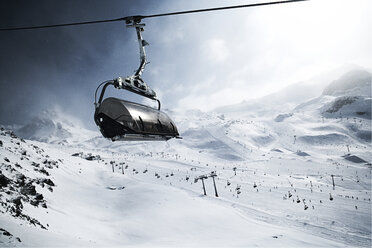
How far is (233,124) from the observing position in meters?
179

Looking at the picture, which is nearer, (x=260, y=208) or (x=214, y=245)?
(x=214, y=245)

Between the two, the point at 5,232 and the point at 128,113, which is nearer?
the point at 128,113

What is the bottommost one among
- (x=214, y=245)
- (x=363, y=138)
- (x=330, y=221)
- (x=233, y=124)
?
(x=330, y=221)

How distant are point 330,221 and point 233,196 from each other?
13357mm

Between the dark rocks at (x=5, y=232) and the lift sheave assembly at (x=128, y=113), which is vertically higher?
the lift sheave assembly at (x=128, y=113)

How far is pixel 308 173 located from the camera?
6075cm

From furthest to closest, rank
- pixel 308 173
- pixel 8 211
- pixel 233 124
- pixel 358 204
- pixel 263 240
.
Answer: pixel 233 124 → pixel 308 173 → pixel 358 204 → pixel 263 240 → pixel 8 211

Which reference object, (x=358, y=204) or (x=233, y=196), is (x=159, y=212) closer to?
(x=233, y=196)

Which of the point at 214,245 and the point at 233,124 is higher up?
the point at 233,124

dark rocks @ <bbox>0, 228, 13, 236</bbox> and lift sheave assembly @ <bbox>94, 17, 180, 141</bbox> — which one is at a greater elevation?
lift sheave assembly @ <bbox>94, 17, 180, 141</bbox>

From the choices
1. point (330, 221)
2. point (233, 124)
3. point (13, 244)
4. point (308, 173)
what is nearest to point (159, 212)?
point (13, 244)

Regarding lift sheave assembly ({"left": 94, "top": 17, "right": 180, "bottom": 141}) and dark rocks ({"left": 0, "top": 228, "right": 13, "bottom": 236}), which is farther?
dark rocks ({"left": 0, "top": 228, "right": 13, "bottom": 236})

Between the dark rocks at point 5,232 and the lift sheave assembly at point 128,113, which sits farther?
the dark rocks at point 5,232

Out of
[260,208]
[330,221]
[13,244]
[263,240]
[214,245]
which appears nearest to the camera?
[13,244]
